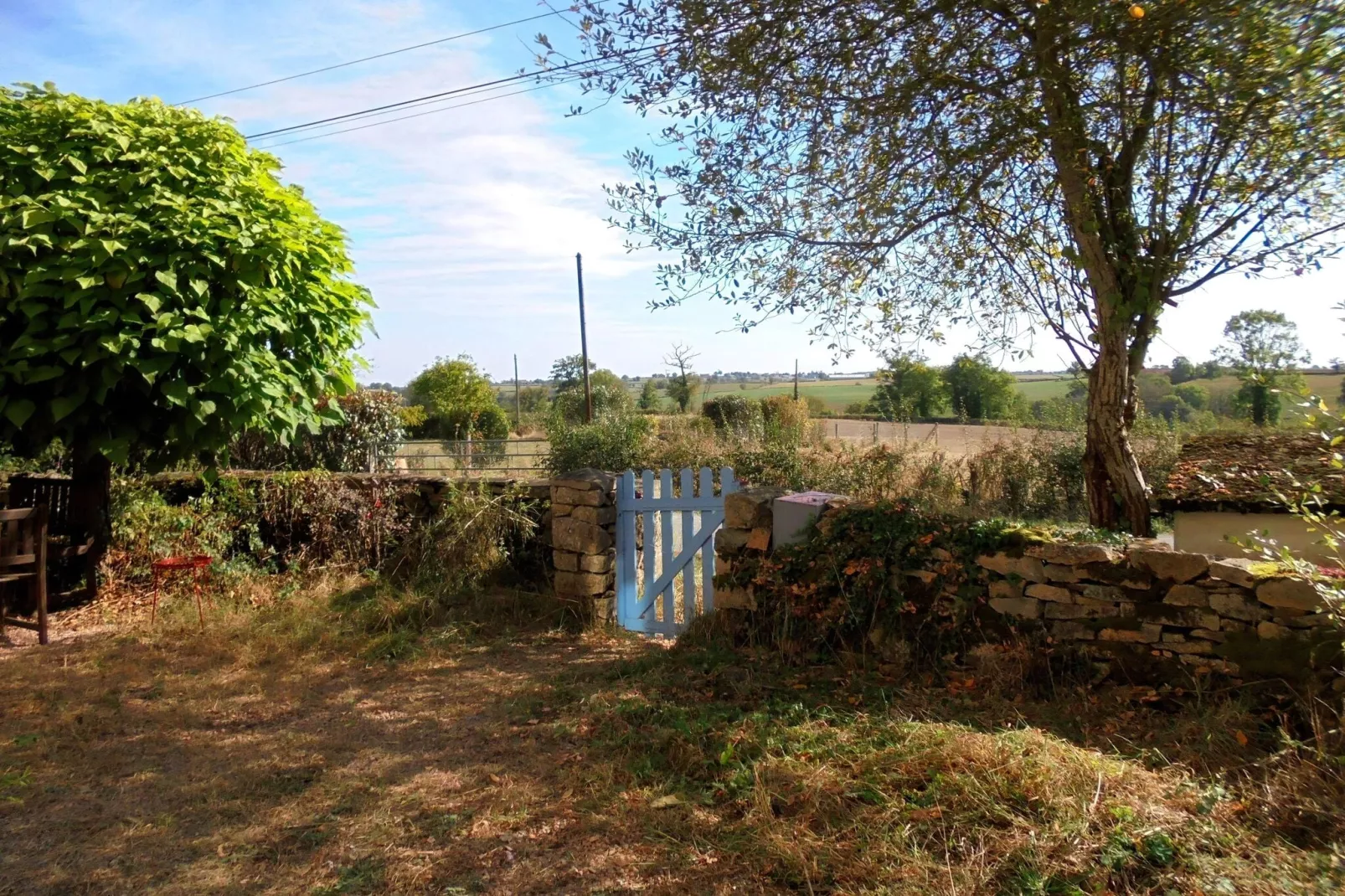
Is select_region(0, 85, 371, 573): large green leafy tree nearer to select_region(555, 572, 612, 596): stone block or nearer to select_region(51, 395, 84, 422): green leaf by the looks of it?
select_region(51, 395, 84, 422): green leaf

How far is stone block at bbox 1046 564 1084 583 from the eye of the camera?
4.45 metres

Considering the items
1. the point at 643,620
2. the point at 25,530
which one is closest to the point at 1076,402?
the point at 643,620

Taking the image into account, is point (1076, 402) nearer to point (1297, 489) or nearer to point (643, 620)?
point (1297, 489)

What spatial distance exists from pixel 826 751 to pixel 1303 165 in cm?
366

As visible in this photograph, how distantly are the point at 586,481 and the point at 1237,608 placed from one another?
4.15 metres

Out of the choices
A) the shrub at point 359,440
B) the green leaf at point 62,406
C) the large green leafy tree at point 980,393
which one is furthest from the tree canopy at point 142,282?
the large green leafy tree at point 980,393

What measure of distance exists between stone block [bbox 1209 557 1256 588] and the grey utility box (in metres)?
2.12

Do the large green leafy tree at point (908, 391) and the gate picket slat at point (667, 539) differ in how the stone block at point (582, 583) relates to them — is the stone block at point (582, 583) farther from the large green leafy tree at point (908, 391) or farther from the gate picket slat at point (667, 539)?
the large green leafy tree at point (908, 391)

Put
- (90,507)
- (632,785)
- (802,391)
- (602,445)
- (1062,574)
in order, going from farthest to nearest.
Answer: (802,391)
(602,445)
(90,507)
(1062,574)
(632,785)

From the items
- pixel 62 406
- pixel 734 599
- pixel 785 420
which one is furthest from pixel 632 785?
pixel 785 420

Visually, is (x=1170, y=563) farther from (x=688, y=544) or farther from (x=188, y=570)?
(x=188, y=570)

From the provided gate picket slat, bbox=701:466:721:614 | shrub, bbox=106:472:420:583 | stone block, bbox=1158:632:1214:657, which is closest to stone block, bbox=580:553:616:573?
gate picket slat, bbox=701:466:721:614

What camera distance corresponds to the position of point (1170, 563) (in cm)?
419

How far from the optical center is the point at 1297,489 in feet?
18.7
